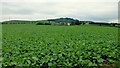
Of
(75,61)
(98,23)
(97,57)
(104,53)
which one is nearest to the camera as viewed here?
(75,61)

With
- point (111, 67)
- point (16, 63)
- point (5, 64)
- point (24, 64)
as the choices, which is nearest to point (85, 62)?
point (111, 67)

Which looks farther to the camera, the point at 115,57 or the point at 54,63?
the point at 115,57

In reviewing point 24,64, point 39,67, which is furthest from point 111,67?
point 24,64

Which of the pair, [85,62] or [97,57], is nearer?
[85,62]

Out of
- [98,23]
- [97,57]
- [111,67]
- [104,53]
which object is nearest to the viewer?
[111,67]

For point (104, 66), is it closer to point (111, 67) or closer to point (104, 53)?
point (111, 67)

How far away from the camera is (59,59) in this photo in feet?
13.5

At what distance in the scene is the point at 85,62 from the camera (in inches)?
152

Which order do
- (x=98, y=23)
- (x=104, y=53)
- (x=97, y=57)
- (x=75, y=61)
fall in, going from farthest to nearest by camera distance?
(x=98, y=23), (x=104, y=53), (x=97, y=57), (x=75, y=61)

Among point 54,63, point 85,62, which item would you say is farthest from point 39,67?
point 85,62

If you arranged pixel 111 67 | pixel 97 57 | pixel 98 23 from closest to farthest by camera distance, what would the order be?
1. pixel 111 67
2. pixel 97 57
3. pixel 98 23

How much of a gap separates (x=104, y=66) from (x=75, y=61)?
2.71ft

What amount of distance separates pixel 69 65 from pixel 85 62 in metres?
0.48

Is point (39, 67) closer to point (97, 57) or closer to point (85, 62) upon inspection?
point (85, 62)
